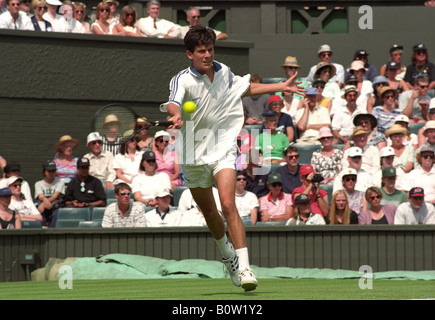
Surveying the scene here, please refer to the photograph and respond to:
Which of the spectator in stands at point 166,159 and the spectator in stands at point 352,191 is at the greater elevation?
the spectator in stands at point 166,159

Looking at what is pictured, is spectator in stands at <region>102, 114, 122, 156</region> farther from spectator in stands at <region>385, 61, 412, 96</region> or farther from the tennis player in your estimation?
spectator in stands at <region>385, 61, 412, 96</region>

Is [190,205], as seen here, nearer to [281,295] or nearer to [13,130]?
[13,130]

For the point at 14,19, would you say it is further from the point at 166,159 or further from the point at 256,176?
the point at 256,176

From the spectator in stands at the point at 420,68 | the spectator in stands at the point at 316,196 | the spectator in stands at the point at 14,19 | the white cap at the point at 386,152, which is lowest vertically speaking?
the spectator in stands at the point at 316,196

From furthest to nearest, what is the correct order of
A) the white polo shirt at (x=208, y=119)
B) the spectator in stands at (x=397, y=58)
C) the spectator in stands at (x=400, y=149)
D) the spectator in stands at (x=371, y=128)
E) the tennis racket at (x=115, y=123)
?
the spectator in stands at (x=397, y=58) → the spectator in stands at (x=371, y=128) → the spectator in stands at (x=400, y=149) → the tennis racket at (x=115, y=123) → the white polo shirt at (x=208, y=119)

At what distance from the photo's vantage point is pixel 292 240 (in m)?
12.3

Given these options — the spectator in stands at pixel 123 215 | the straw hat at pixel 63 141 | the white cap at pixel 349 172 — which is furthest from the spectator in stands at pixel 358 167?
the straw hat at pixel 63 141

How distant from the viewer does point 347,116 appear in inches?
593

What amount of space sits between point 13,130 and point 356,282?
7.97m

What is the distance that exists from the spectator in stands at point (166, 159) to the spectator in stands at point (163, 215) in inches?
46.0

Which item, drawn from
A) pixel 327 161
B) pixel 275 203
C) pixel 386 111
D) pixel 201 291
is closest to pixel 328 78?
pixel 386 111

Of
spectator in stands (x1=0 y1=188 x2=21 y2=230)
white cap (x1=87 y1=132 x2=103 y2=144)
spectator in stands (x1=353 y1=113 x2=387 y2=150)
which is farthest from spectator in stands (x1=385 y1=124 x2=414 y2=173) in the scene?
spectator in stands (x1=0 y1=188 x2=21 y2=230)

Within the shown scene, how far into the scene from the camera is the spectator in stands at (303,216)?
12.5 m

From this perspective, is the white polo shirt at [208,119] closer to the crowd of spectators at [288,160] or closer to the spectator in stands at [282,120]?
the crowd of spectators at [288,160]
